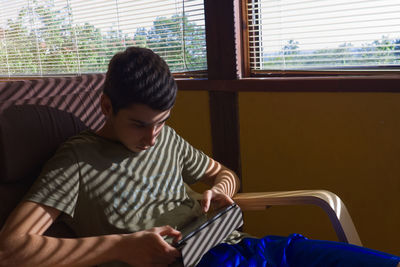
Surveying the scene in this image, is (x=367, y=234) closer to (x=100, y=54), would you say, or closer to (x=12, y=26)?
(x=100, y=54)

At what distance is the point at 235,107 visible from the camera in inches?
80.1

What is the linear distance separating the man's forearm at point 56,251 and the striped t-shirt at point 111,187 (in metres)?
0.09

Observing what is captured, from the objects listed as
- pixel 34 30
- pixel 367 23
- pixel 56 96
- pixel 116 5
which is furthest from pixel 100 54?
pixel 367 23

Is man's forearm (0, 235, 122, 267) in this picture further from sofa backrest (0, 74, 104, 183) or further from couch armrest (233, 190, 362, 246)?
couch armrest (233, 190, 362, 246)

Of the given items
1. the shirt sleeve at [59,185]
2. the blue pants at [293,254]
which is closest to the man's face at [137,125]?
the shirt sleeve at [59,185]

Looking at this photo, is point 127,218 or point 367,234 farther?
point 367,234

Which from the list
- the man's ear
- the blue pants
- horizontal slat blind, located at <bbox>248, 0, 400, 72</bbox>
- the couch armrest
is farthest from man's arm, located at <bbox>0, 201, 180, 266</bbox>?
horizontal slat blind, located at <bbox>248, 0, 400, 72</bbox>

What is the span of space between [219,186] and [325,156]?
23.5 inches

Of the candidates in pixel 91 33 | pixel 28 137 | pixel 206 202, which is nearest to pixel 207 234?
pixel 206 202

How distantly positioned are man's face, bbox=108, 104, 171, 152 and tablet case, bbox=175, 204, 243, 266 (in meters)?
0.29

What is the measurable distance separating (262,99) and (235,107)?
0.15 metres

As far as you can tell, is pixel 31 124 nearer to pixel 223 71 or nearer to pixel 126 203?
pixel 126 203

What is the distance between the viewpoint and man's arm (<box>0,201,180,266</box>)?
3.24ft

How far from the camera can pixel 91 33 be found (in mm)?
2768
